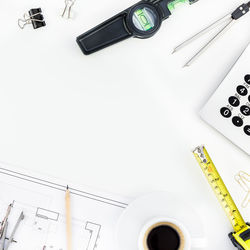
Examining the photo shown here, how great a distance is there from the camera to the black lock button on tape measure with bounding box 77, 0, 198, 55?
80cm

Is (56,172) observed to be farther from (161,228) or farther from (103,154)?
(161,228)

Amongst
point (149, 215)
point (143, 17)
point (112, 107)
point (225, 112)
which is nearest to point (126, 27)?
point (143, 17)

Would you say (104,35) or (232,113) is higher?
(104,35)

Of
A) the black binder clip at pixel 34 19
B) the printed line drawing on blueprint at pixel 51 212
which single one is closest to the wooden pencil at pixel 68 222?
the printed line drawing on blueprint at pixel 51 212

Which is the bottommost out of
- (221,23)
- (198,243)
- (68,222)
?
(198,243)

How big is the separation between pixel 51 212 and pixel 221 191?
36cm

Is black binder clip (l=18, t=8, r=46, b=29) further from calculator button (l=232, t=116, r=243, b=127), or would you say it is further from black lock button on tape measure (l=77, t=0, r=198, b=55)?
calculator button (l=232, t=116, r=243, b=127)

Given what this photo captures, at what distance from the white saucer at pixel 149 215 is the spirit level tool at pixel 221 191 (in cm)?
7

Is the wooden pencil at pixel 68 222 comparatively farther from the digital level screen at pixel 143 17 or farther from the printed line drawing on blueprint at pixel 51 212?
the digital level screen at pixel 143 17

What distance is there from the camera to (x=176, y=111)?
0.83 metres

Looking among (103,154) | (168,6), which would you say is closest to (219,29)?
(168,6)

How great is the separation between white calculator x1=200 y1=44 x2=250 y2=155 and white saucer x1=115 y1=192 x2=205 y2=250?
7.1 inches

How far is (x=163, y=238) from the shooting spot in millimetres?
769

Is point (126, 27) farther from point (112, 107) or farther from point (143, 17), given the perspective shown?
point (112, 107)
